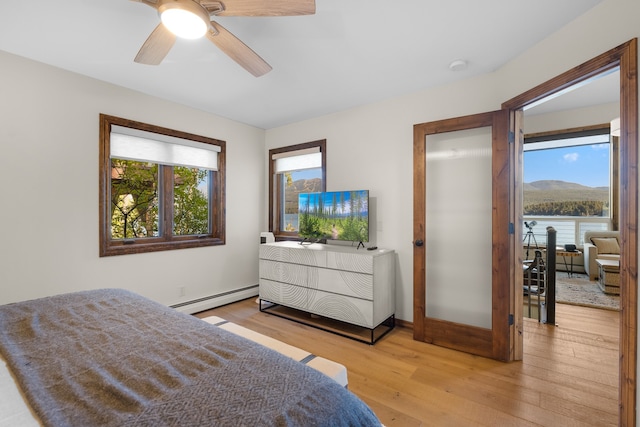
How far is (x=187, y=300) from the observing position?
3.35 metres

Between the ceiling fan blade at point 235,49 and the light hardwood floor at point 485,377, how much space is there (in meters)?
2.32

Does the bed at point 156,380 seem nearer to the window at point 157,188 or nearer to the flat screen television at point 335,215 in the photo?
the window at point 157,188

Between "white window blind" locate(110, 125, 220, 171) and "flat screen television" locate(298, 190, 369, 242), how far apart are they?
1.31m

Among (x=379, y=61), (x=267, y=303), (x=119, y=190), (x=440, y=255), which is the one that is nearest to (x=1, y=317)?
(x=119, y=190)

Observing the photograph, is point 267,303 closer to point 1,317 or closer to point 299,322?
point 299,322

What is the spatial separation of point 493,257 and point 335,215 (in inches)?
63.2

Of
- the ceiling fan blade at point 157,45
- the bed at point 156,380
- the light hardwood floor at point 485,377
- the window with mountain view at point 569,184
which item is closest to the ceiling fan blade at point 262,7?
the ceiling fan blade at point 157,45

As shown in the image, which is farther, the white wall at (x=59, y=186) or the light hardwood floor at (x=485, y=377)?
the white wall at (x=59, y=186)

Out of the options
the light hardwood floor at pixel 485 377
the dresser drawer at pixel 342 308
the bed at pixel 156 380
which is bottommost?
the light hardwood floor at pixel 485 377

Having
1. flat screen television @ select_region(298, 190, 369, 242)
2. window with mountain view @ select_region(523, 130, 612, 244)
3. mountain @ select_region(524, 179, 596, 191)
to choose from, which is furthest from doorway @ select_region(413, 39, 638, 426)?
mountain @ select_region(524, 179, 596, 191)

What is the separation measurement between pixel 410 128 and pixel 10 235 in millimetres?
3630

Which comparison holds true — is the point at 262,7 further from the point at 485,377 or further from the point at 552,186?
the point at 552,186

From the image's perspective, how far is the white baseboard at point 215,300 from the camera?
3.31m

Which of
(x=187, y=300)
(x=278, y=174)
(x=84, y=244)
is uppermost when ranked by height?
(x=278, y=174)
